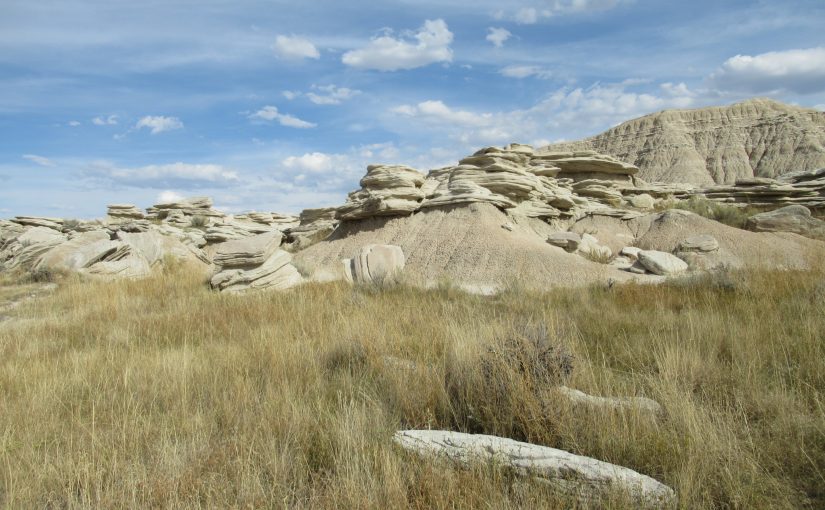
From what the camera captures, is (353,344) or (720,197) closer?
(353,344)

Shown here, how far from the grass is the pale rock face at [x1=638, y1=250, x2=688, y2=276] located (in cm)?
505

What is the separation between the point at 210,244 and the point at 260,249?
11201 millimetres

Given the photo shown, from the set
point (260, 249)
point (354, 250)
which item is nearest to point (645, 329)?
point (260, 249)

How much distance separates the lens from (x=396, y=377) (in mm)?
3764

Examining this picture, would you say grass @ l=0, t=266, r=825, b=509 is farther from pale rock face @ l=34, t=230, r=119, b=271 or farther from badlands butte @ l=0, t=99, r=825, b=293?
pale rock face @ l=34, t=230, r=119, b=271

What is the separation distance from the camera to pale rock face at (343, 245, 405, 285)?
32.6ft

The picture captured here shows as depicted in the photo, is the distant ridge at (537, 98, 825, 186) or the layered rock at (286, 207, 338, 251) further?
the distant ridge at (537, 98, 825, 186)

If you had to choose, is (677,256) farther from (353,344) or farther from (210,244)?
(210,244)

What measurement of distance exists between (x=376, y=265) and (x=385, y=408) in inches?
281

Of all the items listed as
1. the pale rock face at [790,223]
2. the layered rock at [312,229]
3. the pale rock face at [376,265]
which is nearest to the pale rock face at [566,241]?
the pale rock face at [376,265]

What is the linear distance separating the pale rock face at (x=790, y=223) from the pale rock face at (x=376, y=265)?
11987mm

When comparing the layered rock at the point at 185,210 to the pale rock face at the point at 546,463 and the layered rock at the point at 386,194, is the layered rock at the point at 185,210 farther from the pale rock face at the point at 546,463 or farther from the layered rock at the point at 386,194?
the pale rock face at the point at 546,463

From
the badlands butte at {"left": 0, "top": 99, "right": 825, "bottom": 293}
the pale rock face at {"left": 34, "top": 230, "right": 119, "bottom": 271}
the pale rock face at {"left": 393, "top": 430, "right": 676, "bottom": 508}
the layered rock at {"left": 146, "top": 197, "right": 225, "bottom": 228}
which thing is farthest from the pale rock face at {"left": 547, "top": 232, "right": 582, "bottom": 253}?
the layered rock at {"left": 146, "top": 197, "right": 225, "bottom": 228}

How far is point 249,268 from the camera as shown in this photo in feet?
33.3
